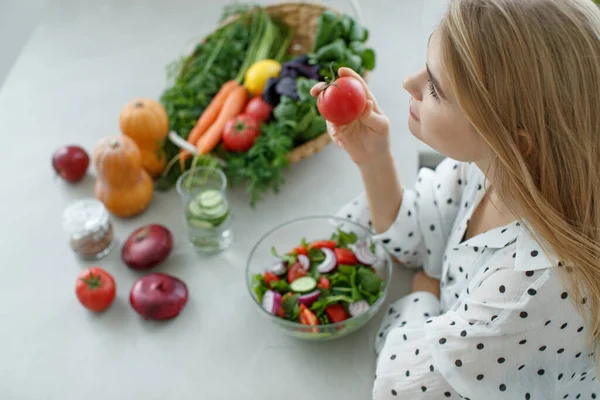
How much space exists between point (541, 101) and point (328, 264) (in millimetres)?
536

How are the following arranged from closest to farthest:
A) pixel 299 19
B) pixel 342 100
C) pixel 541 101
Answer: pixel 541 101
pixel 342 100
pixel 299 19

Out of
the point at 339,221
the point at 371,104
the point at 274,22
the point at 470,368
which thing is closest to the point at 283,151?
the point at 339,221

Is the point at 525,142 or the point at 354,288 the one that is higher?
the point at 525,142

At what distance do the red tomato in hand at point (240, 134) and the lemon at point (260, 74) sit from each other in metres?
0.13

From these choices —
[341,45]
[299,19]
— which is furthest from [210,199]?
[299,19]

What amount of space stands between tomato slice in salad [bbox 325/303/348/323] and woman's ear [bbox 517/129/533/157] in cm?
46

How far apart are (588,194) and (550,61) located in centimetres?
18

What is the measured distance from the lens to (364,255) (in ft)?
3.94

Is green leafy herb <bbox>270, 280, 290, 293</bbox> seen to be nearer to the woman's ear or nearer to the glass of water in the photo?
the glass of water

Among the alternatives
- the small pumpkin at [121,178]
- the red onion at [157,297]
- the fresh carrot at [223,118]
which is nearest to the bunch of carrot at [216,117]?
the fresh carrot at [223,118]

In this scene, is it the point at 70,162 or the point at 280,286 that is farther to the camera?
the point at 70,162

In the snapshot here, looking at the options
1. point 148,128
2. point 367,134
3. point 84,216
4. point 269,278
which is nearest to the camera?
point 367,134

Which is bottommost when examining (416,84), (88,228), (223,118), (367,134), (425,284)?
(425,284)

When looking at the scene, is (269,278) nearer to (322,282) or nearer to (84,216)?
(322,282)
